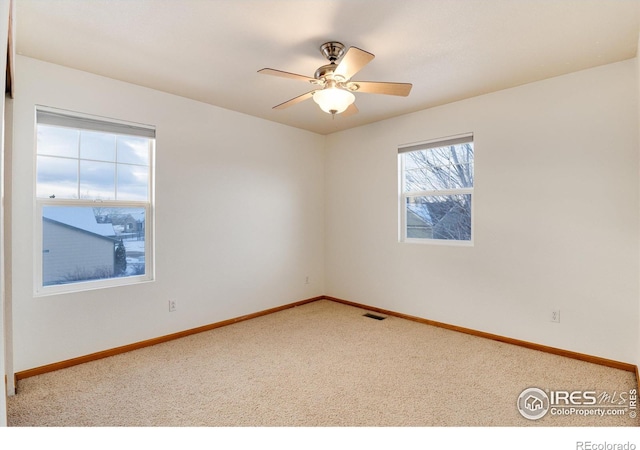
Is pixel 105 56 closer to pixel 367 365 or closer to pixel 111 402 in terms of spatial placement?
pixel 111 402

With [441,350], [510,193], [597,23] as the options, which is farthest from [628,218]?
[441,350]

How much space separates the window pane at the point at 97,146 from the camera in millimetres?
2996

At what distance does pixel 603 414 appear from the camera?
2137 mm

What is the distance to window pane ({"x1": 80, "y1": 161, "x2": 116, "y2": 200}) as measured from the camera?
2992mm

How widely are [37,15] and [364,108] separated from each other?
288 cm

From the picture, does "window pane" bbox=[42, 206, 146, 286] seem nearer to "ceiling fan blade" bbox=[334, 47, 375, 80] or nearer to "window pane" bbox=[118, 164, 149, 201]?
"window pane" bbox=[118, 164, 149, 201]

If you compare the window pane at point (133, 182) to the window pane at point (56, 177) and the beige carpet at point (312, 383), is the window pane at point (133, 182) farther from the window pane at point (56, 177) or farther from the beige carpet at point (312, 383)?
the beige carpet at point (312, 383)

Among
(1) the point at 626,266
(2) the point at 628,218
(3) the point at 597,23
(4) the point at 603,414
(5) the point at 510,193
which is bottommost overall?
(4) the point at 603,414

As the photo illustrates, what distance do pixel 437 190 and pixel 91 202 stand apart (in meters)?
3.54

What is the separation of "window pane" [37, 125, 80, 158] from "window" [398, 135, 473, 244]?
11.1ft

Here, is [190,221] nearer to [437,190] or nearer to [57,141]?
[57,141]

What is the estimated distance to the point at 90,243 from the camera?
3.05 m

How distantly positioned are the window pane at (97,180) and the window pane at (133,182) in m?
0.06

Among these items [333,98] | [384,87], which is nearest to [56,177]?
[333,98]
